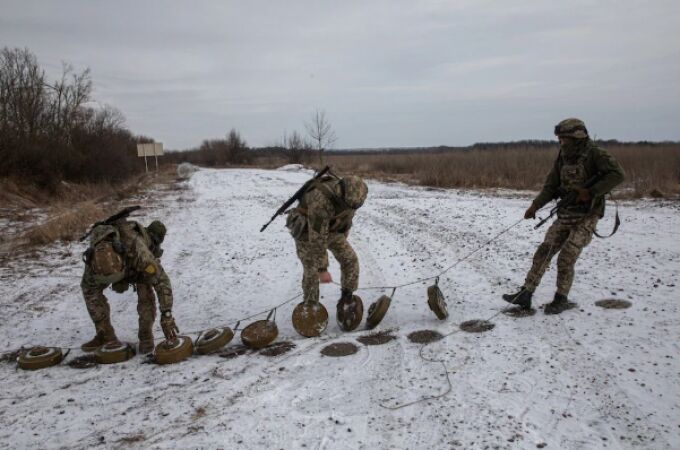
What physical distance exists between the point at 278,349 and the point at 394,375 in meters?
1.44

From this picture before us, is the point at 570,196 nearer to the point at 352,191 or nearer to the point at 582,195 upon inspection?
the point at 582,195

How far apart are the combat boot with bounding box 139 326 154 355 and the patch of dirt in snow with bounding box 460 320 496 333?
140 inches

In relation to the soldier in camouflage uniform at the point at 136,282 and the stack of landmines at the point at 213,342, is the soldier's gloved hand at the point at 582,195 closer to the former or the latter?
the stack of landmines at the point at 213,342

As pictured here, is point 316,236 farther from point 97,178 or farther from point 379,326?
point 97,178

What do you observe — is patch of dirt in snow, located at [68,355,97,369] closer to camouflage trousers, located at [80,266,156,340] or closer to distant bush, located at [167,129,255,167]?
camouflage trousers, located at [80,266,156,340]

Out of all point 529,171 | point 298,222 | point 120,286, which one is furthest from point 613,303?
point 529,171

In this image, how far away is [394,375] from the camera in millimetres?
4121

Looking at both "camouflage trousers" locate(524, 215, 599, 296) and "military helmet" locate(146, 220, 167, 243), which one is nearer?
"camouflage trousers" locate(524, 215, 599, 296)

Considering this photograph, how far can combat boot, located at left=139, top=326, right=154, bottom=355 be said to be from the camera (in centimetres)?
506

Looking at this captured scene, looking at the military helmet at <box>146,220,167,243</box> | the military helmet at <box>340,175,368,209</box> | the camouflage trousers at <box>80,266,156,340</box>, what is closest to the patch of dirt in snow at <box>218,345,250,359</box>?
the camouflage trousers at <box>80,266,156,340</box>

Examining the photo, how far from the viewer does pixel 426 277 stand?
730cm

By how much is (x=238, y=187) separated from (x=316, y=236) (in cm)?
1988

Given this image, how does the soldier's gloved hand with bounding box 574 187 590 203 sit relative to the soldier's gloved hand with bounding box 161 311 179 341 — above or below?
above

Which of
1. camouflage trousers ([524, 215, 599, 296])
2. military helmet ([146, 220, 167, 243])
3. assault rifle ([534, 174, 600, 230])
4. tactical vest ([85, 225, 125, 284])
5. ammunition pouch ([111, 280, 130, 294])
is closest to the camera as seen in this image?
tactical vest ([85, 225, 125, 284])
